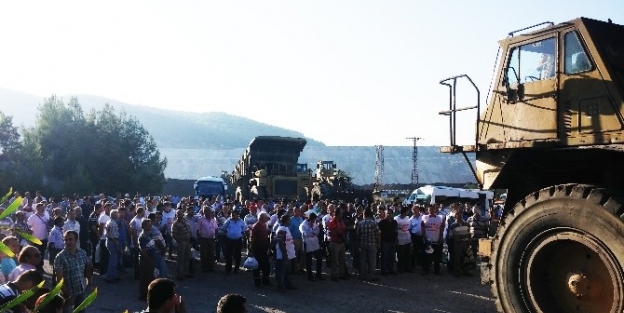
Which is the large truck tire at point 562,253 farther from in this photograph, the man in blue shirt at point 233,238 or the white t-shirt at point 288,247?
the man in blue shirt at point 233,238

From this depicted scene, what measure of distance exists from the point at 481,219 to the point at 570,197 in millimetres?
7560

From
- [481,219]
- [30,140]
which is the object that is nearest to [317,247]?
[481,219]

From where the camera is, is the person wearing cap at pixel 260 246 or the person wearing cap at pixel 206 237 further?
the person wearing cap at pixel 206 237

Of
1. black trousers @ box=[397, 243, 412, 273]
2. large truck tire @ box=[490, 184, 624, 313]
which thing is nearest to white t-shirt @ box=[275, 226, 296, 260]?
black trousers @ box=[397, 243, 412, 273]

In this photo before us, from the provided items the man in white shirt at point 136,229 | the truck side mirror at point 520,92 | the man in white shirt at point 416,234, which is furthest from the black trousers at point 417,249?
the truck side mirror at point 520,92

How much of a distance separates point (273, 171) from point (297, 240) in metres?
14.7

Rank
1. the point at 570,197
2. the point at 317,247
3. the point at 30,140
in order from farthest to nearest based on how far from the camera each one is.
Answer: the point at 30,140, the point at 317,247, the point at 570,197

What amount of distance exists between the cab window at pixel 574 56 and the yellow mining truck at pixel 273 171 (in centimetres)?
2085

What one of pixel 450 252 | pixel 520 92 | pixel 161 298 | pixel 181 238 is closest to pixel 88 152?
pixel 181 238

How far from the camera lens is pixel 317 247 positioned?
39.5 feet

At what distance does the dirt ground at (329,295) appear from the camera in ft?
30.7

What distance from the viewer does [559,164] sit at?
6254mm

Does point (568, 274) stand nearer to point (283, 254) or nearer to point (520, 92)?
point (520, 92)

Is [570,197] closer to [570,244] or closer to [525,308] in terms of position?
[570,244]
